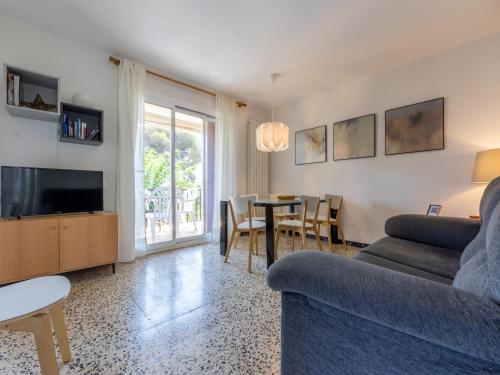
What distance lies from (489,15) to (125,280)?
4.33 meters

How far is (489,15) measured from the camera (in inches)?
83.6

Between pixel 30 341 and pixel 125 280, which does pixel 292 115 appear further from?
pixel 30 341

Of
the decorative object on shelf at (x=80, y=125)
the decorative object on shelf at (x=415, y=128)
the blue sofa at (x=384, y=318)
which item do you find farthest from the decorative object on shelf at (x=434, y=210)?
the decorative object on shelf at (x=80, y=125)

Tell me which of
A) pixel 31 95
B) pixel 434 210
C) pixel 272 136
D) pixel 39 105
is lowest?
pixel 434 210

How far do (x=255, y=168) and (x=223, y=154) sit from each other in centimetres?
84

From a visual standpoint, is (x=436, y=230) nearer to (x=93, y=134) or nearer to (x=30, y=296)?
(x=30, y=296)

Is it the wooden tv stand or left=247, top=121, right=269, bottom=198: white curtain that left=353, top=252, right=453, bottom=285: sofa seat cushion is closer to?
the wooden tv stand

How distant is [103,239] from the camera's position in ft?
7.66

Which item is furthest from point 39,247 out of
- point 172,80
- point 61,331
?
point 172,80

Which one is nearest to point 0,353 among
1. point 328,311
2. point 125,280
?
point 125,280

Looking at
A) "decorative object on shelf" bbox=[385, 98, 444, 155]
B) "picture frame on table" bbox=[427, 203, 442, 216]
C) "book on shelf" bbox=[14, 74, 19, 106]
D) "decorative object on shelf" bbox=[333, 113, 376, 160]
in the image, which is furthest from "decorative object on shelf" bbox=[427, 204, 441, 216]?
"book on shelf" bbox=[14, 74, 19, 106]

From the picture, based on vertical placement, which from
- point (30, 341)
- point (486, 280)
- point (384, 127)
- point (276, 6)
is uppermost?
point (276, 6)

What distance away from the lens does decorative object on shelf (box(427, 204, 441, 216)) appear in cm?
260

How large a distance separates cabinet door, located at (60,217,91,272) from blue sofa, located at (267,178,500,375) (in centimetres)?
222
